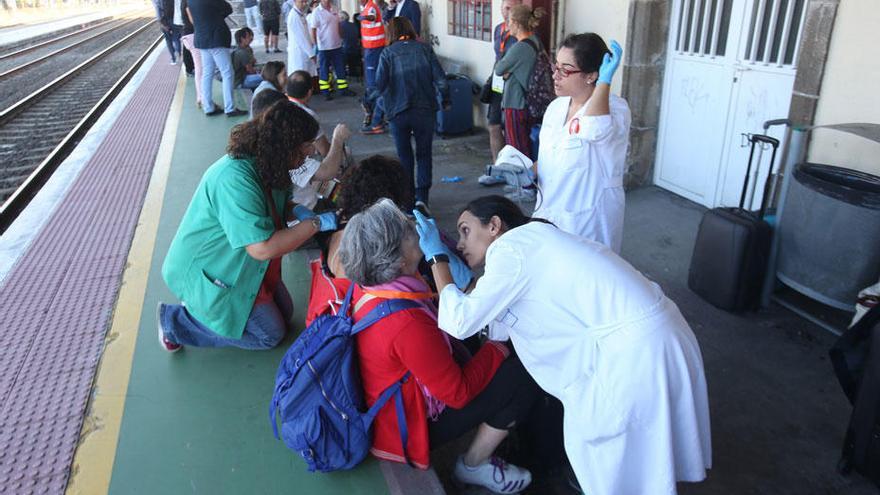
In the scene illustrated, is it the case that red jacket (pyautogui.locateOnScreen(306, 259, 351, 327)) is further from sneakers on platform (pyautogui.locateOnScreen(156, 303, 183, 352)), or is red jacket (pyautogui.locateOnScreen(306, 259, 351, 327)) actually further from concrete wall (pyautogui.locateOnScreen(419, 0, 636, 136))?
concrete wall (pyautogui.locateOnScreen(419, 0, 636, 136))

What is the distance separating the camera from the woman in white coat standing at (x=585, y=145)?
2.65 meters

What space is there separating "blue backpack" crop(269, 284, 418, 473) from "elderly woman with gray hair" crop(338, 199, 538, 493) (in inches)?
1.4

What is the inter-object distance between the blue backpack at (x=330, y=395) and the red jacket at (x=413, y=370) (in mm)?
31

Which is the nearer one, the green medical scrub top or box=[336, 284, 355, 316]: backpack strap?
box=[336, 284, 355, 316]: backpack strap

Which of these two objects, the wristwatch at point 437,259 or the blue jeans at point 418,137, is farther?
the blue jeans at point 418,137

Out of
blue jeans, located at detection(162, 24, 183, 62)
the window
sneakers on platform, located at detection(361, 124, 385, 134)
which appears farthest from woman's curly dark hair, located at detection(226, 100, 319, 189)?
blue jeans, located at detection(162, 24, 183, 62)

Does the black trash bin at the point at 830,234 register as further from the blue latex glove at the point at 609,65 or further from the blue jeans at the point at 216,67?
the blue jeans at the point at 216,67

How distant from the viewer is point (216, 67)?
8.40 meters

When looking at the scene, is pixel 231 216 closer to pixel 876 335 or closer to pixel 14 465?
pixel 14 465

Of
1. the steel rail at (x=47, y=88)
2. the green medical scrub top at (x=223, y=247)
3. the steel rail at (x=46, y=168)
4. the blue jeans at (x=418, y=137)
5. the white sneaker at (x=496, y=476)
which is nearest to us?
the white sneaker at (x=496, y=476)

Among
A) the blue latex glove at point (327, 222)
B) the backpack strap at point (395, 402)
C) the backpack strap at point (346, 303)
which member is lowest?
the backpack strap at point (395, 402)

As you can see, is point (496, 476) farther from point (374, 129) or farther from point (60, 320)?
point (374, 129)

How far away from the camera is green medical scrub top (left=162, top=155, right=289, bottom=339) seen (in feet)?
8.68

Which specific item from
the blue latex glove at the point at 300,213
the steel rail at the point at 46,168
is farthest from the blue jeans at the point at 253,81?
the blue latex glove at the point at 300,213
